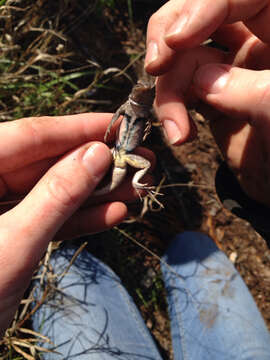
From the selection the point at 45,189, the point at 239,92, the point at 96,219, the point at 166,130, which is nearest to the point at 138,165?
the point at 166,130

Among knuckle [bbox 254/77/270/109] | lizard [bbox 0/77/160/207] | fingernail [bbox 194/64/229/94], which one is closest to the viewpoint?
knuckle [bbox 254/77/270/109]

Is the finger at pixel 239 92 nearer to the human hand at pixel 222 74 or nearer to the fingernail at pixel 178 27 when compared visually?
the human hand at pixel 222 74

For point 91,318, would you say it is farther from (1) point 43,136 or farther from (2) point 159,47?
(2) point 159,47

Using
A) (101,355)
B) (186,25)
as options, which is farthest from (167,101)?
(101,355)

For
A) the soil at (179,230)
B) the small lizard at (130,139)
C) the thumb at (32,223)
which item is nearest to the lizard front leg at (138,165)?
the small lizard at (130,139)

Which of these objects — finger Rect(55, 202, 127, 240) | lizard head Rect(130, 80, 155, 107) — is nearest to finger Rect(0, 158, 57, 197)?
finger Rect(55, 202, 127, 240)

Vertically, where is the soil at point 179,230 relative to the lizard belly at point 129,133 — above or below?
below

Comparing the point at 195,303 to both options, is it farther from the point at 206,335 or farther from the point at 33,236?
the point at 33,236

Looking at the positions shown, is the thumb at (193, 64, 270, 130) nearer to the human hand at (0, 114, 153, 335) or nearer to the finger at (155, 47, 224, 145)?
the finger at (155, 47, 224, 145)
